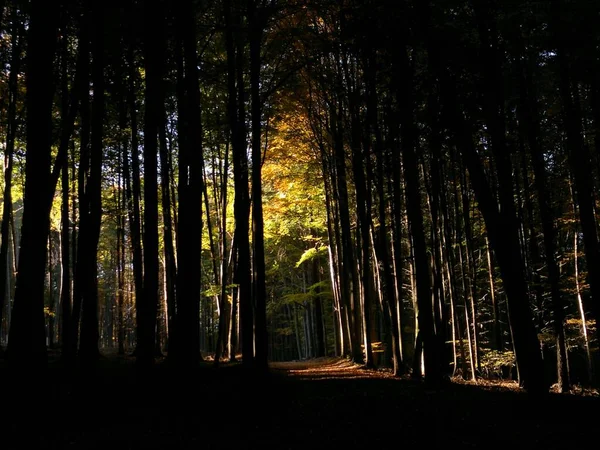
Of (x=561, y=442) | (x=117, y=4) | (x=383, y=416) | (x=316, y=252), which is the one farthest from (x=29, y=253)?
(x=316, y=252)

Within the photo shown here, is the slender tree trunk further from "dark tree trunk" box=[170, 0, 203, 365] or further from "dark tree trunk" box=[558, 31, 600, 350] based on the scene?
"dark tree trunk" box=[558, 31, 600, 350]

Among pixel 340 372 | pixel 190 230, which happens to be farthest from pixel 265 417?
pixel 340 372

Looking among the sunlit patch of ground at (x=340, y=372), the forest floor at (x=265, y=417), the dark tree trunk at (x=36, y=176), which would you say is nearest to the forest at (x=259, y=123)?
the dark tree trunk at (x=36, y=176)

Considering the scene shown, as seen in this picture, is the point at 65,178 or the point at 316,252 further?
the point at 316,252

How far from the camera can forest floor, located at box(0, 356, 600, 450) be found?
17.6 ft

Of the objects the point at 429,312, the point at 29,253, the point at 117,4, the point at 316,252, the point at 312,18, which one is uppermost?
the point at 312,18

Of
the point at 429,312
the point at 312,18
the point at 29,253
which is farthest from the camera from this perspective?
the point at 312,18

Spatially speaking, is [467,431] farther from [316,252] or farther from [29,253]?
[316,252]

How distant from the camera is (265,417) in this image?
272 inches

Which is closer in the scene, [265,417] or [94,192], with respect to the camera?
[265,417]

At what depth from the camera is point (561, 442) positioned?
18.5ft

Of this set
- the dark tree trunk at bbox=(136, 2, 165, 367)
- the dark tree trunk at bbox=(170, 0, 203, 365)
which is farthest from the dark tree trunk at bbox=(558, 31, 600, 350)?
the dark tree trunk at bbox=(136, 2, 165, 367)

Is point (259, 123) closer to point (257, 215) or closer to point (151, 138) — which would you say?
point (257, 215)

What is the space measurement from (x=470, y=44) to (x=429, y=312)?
19.4 ft
